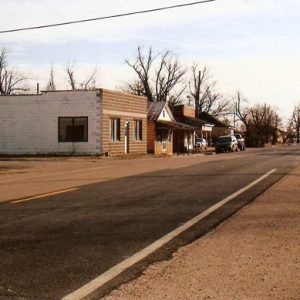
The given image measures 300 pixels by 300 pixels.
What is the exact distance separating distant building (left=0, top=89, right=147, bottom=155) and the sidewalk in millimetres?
29216

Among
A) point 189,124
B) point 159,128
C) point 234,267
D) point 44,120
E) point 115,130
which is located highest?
point 189,124

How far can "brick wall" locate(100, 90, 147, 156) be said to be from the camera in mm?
39188

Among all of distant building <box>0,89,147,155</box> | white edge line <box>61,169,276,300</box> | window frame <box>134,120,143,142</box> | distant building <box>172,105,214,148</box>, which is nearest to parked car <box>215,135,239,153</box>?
distant building <box>172,105,214,148</box>

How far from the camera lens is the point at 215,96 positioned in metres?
109

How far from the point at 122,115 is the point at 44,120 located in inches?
232

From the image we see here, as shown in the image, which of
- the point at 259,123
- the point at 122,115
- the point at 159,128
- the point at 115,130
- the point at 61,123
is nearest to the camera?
the point at 61,123

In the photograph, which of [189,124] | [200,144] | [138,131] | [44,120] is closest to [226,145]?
[200,144]

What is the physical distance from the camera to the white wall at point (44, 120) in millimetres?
38750

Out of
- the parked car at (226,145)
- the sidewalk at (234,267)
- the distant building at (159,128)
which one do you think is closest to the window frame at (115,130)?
the distant building at (159,128)

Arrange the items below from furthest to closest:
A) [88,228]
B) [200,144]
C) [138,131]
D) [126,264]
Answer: [200,144]
[138,131]
[88,228]
[126,264]

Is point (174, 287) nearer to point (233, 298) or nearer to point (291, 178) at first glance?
point (233, 298)

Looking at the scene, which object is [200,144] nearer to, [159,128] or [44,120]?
[159,128]

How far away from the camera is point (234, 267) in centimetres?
661

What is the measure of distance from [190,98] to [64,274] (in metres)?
97.2
